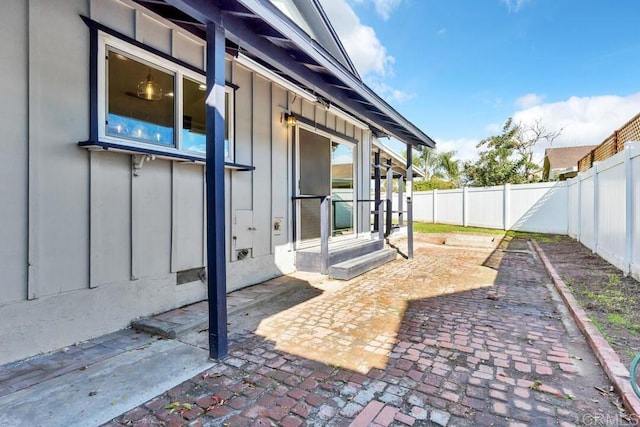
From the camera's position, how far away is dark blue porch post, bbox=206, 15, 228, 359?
8.42 feet

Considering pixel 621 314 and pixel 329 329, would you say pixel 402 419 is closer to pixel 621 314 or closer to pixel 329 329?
pixel 329 329

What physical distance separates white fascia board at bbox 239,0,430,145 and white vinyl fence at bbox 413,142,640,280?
156 inches

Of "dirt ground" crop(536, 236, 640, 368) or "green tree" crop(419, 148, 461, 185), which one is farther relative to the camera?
"green tree" crop(419, 148, 461, 185)

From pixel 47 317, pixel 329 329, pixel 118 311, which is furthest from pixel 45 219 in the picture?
pixel 329 329

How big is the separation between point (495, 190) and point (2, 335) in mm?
15463

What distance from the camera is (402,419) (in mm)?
1912

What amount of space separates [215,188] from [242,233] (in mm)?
2150

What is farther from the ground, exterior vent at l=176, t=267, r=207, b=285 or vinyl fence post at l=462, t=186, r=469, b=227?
vinyl fence post at l=462, t=186, r=469, b=227

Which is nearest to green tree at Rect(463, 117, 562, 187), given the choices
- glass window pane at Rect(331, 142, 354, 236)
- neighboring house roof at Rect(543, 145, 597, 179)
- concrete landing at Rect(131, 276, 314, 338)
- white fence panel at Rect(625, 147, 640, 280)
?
neighboring house roof at Rect(543, 145, 597, 179)

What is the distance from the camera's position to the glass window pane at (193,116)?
3.92 metres

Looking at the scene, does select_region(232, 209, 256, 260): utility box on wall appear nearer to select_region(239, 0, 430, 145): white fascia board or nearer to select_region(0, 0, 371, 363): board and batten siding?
select_region(0, 0, 371, 363): board and batten siding

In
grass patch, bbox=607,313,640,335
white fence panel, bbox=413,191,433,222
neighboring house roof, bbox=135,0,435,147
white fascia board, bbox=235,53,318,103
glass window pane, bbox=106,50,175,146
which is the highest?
white fascia board, bbox=235,53,318,103

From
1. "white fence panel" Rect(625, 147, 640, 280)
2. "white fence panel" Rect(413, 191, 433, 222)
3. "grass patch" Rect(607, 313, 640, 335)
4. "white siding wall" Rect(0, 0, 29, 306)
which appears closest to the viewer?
"white siding wall" Rect(0, 0, 29, 306)

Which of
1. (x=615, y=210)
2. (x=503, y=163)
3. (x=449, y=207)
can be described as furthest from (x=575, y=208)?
(x=503, y=163)
